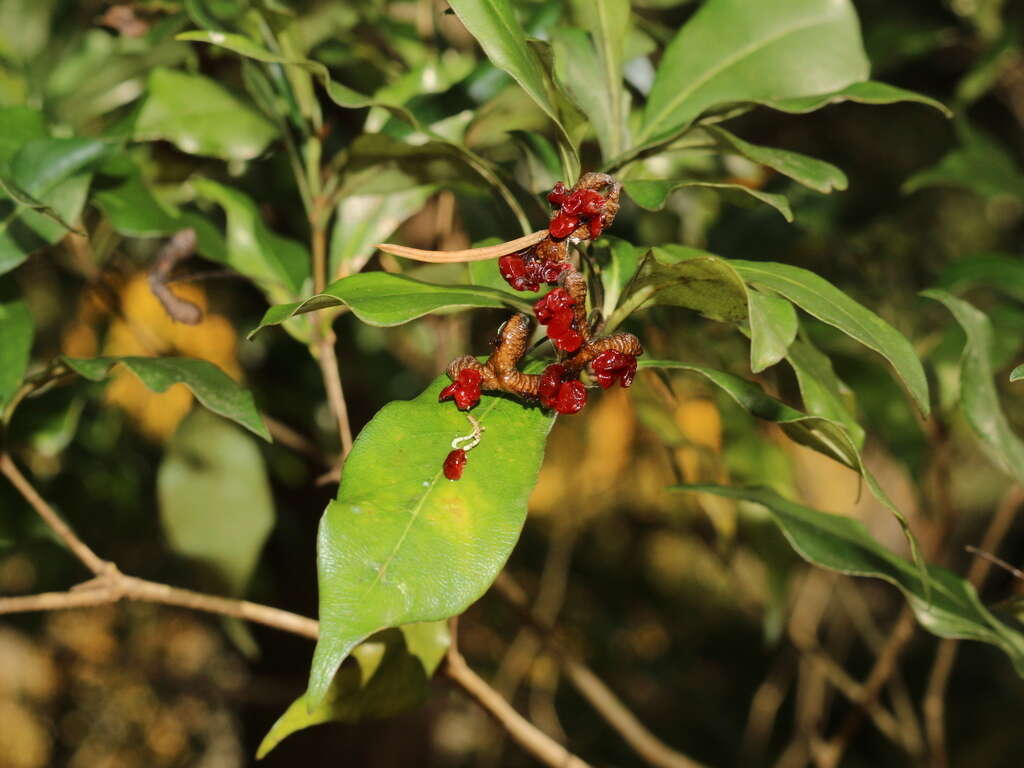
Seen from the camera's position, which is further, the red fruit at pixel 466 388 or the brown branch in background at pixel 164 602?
the brown branch in background at pixel 164 602

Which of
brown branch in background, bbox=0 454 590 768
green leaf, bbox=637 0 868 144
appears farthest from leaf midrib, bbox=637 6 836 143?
brown branch in background, bbox=0 454 590 768

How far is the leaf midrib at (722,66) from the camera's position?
0.57 meters

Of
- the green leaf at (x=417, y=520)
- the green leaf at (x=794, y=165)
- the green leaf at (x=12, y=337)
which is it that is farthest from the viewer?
the green leaf at (x=12, y=337)

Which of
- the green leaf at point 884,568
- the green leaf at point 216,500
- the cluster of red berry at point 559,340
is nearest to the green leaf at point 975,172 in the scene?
the green leaf at point 884,568

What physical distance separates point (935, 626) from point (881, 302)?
1.73 feet

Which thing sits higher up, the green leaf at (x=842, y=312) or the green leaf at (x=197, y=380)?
the green leaf at (x=842, y=312)

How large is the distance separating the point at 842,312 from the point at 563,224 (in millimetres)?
132

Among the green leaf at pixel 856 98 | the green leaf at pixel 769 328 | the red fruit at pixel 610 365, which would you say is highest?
the green leaf at pixel 856 98

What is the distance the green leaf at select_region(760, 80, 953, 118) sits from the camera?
0.51 metres

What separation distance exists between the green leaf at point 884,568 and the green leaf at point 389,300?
172mm

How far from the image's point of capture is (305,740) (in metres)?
1.15

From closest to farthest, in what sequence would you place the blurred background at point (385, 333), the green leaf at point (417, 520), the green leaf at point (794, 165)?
the green leaf at point (417, 520) → the green leaf at point (794, 165) → the blurred background at point (385, 333)

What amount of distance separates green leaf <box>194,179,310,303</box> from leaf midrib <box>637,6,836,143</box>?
0.25 m

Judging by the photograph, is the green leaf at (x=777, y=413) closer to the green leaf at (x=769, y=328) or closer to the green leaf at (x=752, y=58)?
the green leaf at (x=769, y=328)
